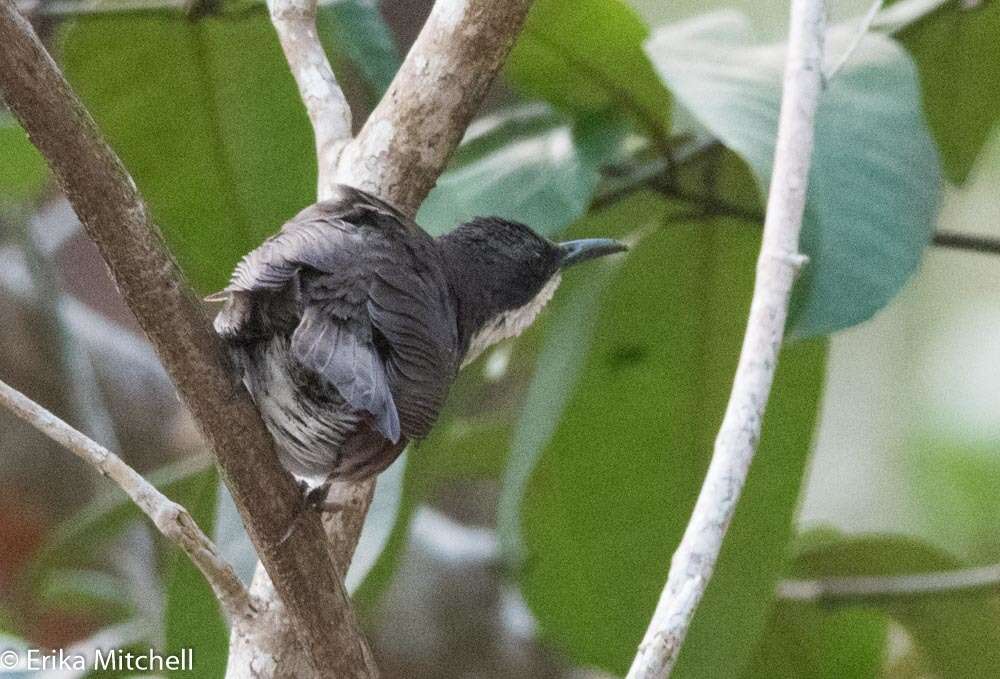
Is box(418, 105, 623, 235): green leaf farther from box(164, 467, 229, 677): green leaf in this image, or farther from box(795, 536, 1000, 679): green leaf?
box(795, 536, 1000, 679): green leaf

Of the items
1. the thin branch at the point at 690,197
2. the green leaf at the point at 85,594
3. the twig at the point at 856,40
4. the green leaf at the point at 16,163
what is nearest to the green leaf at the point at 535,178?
the thin branch at the point at 690,197

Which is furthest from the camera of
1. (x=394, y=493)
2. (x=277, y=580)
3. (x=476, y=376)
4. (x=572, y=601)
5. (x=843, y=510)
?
(x=843, y=510)

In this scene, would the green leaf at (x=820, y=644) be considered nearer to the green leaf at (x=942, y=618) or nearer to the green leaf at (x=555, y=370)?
the green leaf at (x=942, y=618)

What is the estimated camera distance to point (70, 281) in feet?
18.7

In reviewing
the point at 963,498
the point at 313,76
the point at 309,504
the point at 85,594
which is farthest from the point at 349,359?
the point at 963,498

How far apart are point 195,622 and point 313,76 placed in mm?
929

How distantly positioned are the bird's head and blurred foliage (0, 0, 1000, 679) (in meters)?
0.11

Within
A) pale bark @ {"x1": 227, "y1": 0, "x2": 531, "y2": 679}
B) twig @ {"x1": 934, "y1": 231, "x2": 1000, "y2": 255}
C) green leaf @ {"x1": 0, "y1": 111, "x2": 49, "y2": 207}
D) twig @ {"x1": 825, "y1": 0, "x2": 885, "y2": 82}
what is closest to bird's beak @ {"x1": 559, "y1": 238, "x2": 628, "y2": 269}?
pale bark @ {"x1": 227, "y1": 0, "x2": 531, "y2": 679}

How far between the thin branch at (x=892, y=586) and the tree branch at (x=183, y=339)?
55.0 inches

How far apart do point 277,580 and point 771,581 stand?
111 centimetres

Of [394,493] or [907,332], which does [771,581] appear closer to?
[394,493]

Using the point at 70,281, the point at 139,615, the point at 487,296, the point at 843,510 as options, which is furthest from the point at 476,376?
the point at 70,281

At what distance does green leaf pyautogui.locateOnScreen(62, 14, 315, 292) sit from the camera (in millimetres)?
2586

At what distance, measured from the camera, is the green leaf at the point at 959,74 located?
272 cm
